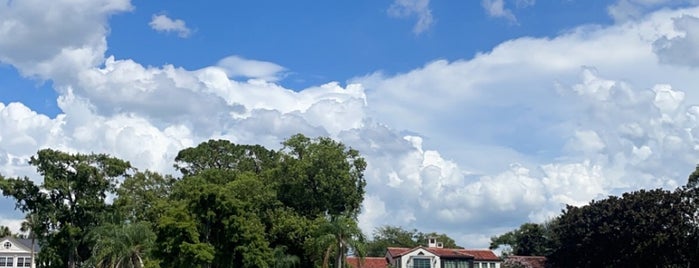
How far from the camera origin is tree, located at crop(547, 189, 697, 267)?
73688 millimetres

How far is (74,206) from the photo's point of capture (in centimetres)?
7012

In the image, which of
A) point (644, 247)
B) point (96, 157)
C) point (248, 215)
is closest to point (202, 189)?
point (248, 215)

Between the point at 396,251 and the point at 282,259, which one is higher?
the point at 396,251

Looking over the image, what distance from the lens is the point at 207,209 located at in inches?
2231

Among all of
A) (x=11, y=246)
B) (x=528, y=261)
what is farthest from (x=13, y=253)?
(x=528, y=261)

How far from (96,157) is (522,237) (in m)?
66.9

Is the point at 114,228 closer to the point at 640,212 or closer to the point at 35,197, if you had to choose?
the point at 35,197

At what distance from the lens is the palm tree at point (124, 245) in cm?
5575

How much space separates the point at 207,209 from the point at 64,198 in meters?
20.5

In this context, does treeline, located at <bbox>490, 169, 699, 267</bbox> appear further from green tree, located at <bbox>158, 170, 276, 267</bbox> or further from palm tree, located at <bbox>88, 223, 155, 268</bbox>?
palm tree, located at <bbox>88, 223, 155, 268</bbox>

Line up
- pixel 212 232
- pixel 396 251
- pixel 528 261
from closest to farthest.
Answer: pixel 212 232 → pixel 396 251 → pixel 528 261

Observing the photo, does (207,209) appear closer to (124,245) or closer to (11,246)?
(124,245)

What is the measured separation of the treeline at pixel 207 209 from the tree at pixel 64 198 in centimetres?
9

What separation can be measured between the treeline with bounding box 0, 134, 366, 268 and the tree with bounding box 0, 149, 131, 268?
0.09m
